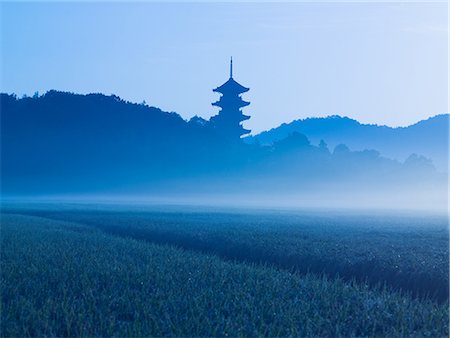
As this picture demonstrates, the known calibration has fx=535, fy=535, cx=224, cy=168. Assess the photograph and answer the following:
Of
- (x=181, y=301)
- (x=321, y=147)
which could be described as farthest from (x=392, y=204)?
(x=181, y=301)

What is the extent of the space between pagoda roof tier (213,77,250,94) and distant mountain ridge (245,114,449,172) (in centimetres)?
5686

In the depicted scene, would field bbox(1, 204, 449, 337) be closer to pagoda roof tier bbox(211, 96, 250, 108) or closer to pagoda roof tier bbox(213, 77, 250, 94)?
pagoda roof tier bbox(211, 96, 250, 108)

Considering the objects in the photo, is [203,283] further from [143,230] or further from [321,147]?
[321,147]

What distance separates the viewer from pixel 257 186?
201 feet

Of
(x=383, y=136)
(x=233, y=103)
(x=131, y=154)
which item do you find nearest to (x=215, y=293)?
(x=131, y=154)

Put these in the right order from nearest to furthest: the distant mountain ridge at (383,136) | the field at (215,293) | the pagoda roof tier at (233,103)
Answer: the field at (215,293), the pagoda roof tier at (233,103), the distant mountain ridge at (383,136)

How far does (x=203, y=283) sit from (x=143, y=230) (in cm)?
1188

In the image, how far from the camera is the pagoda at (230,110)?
6088cm

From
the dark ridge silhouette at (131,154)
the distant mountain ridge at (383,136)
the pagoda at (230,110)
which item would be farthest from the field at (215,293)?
the distant mountain ridge at (383,136)

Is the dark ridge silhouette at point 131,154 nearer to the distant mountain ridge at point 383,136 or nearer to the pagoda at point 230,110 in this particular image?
the pagoda at point 230,110

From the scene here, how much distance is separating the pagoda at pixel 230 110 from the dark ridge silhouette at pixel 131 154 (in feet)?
0.59

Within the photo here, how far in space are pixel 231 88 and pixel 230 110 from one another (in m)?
2.49

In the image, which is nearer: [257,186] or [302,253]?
[302,253]

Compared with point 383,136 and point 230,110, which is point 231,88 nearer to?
point 230,110
